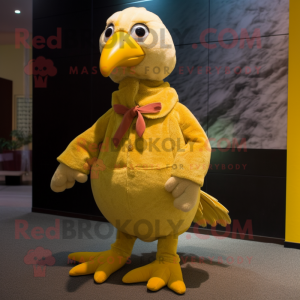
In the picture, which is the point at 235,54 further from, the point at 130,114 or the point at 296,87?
the point at 130,114

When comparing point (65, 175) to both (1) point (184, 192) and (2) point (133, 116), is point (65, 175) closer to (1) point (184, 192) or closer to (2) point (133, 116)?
(2) point (133, 116)

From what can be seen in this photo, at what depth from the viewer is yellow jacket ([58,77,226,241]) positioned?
1.60 m

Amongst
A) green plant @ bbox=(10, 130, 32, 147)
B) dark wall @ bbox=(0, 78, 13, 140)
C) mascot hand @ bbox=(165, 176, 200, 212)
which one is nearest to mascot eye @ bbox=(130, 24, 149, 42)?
mascot hand @ bbox=(165, 176, 200, 212)

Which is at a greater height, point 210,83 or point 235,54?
→ point 235,54

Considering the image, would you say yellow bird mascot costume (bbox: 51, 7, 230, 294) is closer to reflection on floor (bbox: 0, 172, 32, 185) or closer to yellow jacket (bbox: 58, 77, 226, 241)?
yellow jacket (bbox: 58, 77, 226, 241)

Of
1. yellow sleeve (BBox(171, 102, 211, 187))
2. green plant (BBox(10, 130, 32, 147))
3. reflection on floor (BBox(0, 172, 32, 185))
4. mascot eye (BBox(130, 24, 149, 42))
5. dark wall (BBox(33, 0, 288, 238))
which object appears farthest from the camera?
green plant (BBox(10, 130, 32, 147))

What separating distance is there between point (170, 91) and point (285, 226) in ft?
4.76

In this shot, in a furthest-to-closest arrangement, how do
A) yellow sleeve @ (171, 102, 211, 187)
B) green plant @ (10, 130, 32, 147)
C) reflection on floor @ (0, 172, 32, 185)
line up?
green plant @ (10, 130, 32, 147) < reflection on floor @ (0, 172, 32, 185) < yellow sleeve @ (171, 102, 211, 187)

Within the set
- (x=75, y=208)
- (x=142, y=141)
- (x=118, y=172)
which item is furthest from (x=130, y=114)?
(x=75, y=208)

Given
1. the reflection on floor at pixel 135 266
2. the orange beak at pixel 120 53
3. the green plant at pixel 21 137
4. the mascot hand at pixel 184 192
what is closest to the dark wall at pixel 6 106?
the green plant at pixel 21 137

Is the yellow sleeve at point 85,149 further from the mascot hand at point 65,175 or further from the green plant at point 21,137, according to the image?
the green plant at point 21,137

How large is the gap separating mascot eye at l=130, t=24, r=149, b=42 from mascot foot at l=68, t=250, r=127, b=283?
1.17 m

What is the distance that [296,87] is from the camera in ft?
7.84

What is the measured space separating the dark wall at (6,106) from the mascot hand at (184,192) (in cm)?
586
